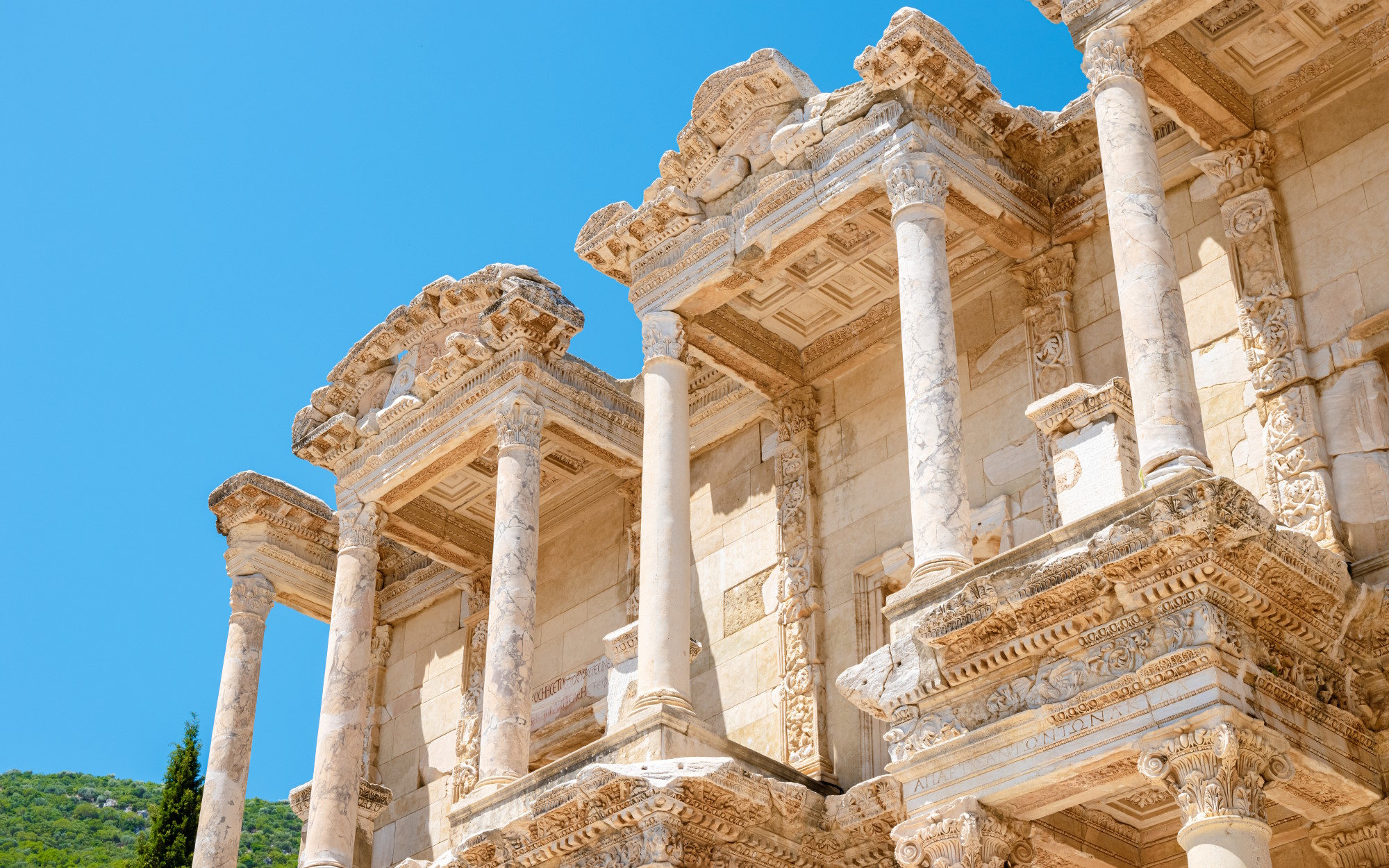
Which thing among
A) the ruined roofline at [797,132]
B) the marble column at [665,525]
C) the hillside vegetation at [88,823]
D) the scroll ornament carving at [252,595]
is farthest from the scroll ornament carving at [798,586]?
the hillside vegetation at [88,823]

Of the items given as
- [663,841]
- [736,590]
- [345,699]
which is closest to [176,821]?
[345,699]

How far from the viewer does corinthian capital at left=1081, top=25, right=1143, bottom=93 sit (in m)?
14.1

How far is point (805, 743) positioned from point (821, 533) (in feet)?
7.93

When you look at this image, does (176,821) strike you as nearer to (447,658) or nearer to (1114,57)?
(447,658)

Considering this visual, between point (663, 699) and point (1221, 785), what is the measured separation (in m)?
5.82

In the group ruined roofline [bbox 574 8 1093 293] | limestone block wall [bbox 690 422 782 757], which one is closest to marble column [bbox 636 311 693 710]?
ruined roofline [bbox 574 8 1093 293]

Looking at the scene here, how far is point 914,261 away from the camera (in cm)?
1523

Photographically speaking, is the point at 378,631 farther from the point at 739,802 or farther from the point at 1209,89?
A: the point at 1209,89

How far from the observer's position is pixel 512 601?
58.1 ft

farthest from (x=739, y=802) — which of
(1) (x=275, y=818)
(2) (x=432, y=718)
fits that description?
(1) (x=275, y=818)

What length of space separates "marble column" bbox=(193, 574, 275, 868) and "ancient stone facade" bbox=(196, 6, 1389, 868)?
0.24 feet

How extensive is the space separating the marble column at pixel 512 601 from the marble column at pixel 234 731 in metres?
4.03

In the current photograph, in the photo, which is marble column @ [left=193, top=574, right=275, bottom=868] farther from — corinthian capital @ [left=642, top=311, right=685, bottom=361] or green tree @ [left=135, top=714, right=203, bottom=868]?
corinthian capital @ [left=642, top=311, right=685, bottom=361]

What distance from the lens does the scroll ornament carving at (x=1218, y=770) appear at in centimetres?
1098
